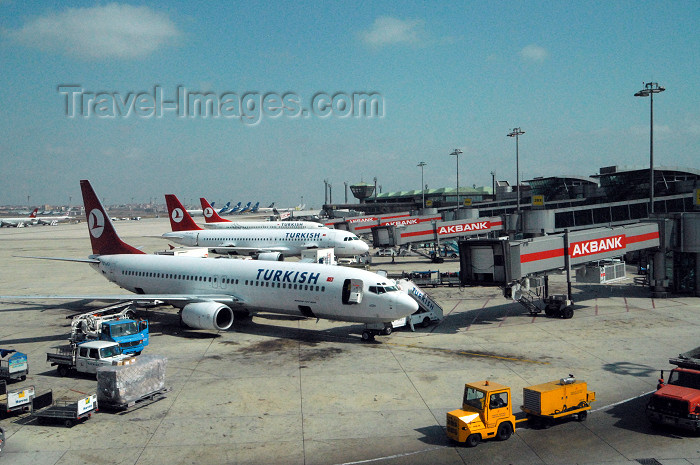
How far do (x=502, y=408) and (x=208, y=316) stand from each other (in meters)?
21.3

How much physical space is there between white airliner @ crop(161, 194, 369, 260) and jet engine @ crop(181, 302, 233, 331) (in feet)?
82.2

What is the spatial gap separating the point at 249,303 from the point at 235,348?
5.00m

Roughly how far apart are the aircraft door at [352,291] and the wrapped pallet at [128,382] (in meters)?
12.1

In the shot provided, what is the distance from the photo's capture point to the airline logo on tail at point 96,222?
47375mm

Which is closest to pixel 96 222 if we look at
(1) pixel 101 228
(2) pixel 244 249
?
(1) pixel 101 228

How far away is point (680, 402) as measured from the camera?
19219 mm

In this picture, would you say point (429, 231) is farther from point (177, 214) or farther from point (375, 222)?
point (177, 214)

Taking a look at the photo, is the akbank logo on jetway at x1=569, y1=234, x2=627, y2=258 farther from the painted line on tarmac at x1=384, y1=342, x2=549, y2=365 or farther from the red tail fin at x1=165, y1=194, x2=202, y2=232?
the red tail fin at x1=165, y1=194, x2=202, y2=232

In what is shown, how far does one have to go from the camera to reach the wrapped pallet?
22312mm

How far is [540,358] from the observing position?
2938 centimetres

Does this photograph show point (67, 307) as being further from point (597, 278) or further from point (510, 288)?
point (597, 278)

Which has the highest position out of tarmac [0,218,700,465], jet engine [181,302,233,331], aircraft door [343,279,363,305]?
aircraft door [343,279,363,305]

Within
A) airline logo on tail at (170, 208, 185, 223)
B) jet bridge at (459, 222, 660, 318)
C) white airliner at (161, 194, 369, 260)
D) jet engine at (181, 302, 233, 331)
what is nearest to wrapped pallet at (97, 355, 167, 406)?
jet engine at (181, 302, 233, 331)

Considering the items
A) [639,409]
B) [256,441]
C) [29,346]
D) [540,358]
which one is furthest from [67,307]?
[639,409]
